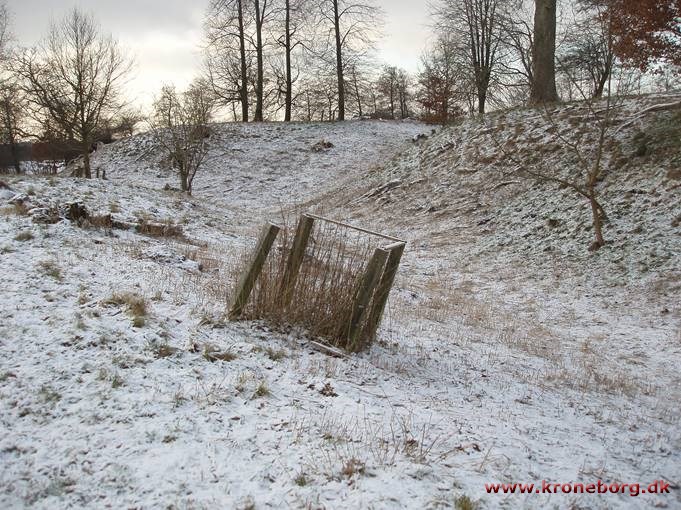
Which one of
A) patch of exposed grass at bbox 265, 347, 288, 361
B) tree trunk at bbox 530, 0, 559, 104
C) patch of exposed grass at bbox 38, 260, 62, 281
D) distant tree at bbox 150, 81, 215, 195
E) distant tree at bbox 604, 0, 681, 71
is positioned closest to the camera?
patch of exposed grass at bbox 265, 347, 288, 361

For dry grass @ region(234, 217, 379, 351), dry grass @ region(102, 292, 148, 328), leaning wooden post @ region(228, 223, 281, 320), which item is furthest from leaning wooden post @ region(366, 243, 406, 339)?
dry grass @ region(102, 292, 148, 328)

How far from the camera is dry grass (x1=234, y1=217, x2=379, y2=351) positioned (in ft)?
16.4

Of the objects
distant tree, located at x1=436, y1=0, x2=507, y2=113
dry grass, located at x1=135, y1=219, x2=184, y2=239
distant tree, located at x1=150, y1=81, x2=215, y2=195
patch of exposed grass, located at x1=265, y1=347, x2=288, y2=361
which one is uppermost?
distant tree, located at x1=436, y1=0, x2=507, y2=113

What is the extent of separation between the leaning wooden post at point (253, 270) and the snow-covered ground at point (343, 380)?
0.26m

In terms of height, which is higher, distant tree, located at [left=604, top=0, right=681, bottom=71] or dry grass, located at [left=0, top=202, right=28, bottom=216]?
distant tree, located at [left=604, top=0, right=681, bottom=71]

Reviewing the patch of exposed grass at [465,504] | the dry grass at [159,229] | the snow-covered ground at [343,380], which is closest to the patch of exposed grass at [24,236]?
the snow-covered ground at [343,380]

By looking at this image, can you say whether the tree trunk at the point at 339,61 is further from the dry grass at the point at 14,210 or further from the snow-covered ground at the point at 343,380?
the dry grass at the point at 14,210

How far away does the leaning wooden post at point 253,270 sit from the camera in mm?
5027

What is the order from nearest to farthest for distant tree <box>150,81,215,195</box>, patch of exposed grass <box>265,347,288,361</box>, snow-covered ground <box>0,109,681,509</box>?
snow-covered ground <box>0,109,681,509</box>
patch of exposed grass <box>265,347,288,361</box>
distant tree <box>150,81,215,195</box>

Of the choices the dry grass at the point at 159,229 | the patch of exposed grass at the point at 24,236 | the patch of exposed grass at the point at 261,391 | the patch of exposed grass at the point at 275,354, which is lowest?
the patch of exposed grass at the point at 261,391

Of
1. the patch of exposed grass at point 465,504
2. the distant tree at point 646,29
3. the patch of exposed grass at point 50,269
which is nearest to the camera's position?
the patch of exposed grass at point 465,504

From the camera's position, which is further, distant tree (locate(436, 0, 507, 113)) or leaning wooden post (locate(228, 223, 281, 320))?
distant tree (locate(436, 0, 507, 113))

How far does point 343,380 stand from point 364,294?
1.03 m

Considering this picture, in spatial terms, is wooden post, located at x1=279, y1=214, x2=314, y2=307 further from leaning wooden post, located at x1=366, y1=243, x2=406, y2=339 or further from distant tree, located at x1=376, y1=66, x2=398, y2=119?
distant tree, located at x1=376, y1=66, x2=398, y2=119
